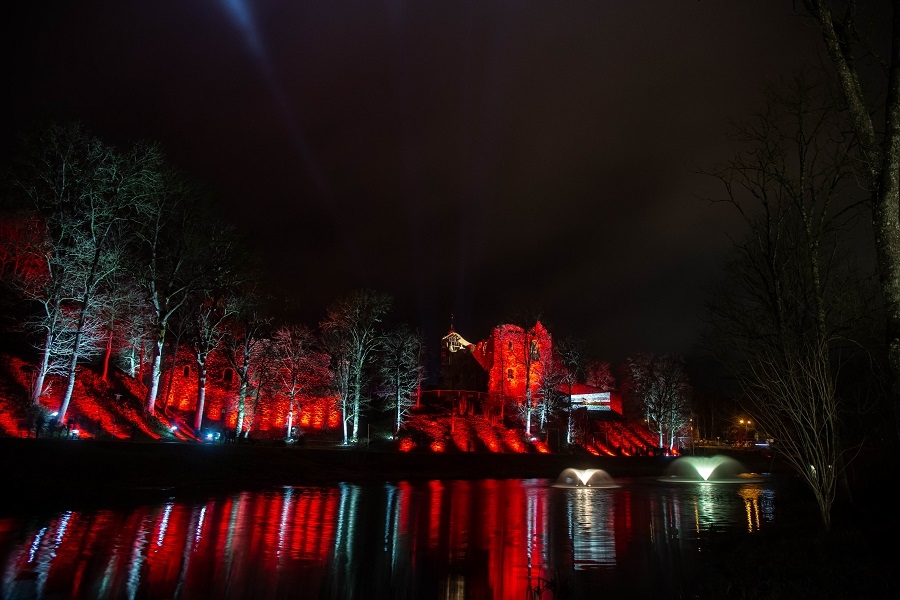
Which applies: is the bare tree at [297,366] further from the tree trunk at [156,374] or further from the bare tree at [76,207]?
the bare tree at [76,207]

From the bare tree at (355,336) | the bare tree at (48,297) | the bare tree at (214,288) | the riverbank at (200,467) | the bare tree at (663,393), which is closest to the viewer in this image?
the riverbank at (200,467)

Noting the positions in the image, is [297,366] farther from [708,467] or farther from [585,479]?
[708,467]

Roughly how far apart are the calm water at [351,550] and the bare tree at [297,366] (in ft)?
110

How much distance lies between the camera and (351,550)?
1198cm

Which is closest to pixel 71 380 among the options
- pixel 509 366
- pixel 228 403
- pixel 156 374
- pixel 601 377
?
pixel 156 374

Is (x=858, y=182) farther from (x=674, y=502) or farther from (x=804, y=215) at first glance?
(x=674, y=502)

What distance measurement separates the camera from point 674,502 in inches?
972

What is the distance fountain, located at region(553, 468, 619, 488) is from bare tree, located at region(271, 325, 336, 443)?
25.0 metres

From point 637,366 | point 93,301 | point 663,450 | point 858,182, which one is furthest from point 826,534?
point 637,366

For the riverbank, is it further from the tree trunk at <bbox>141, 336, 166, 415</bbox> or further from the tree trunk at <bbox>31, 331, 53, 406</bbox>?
the tree trunk at <bbox>141, 336, 166, 415</bbox>

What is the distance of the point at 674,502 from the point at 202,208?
34.3 metres

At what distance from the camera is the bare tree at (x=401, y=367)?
58.8 m

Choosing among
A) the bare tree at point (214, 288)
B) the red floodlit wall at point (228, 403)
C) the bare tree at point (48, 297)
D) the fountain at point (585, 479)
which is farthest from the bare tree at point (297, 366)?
the fountain at point (585, 479)

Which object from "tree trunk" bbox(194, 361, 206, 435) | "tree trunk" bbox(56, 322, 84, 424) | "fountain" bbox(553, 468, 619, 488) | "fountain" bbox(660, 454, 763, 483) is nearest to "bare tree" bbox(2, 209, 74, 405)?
"tree trunk" bbox(56, 322, 84, 424)
